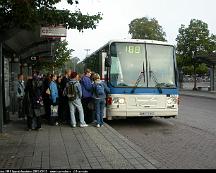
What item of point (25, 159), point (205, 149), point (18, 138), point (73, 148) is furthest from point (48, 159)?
point (205, 149)

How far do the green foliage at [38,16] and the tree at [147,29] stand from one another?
56908 mm

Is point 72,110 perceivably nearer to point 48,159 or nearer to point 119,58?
point 119,58

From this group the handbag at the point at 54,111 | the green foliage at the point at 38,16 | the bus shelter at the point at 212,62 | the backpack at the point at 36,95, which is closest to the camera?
the green foliage at the point at 38,16

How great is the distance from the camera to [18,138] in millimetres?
10773

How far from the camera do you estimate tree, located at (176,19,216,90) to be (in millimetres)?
50844

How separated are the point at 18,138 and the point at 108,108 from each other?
4.44m

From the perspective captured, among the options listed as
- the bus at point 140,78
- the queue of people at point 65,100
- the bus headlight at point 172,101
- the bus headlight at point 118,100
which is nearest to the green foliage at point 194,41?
the bus at point 140,78

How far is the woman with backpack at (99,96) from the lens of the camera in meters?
13.6

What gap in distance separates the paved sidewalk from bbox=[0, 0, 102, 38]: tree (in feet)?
9.39

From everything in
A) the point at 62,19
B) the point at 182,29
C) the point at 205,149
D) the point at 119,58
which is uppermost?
the point at 182,29

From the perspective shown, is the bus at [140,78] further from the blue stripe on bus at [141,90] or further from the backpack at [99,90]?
the backpack at [99,90]

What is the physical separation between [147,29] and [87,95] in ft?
189

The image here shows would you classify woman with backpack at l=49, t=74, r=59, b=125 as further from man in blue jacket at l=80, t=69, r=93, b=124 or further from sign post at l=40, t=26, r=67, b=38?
sign post at l=40, t=26, r=67, b=38

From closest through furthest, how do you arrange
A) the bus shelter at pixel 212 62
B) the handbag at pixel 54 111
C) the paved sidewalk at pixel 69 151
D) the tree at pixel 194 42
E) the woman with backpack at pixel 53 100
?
the paved sidewalk at pixel 69 151
the woman with backpack at pixel 53 100
the handbag at pixel 54 111
the bus shelter at pixel 212 62
the tree at pixel 194 42
